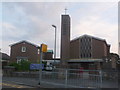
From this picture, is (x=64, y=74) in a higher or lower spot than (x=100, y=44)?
lower

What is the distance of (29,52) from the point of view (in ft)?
131

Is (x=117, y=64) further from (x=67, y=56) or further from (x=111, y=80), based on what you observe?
(x=67, y=56)

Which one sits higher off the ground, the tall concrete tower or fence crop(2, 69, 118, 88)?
the tall concrete tower

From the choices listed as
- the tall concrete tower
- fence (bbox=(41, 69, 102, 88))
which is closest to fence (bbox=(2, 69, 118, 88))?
fence (bbox=(41, 69, 102, 88))

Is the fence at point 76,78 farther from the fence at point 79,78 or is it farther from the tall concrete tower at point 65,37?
the tall concrete tower at point 65,37

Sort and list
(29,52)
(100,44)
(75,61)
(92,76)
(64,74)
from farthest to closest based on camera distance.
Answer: (29,52) < (100,44) < (75,61) < (64,74) < (92,76)

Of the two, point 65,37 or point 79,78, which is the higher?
point 65,37

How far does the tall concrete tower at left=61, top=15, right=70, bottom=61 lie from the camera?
107 ft

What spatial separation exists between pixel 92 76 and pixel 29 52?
29.6 m

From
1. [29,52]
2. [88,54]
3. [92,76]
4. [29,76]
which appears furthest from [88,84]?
[29,52]

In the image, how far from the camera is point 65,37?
110 ft

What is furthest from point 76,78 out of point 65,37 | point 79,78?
point 65,37

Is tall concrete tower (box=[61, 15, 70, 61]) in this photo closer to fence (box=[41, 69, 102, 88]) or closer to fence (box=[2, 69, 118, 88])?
fence (box=[2, 69, 118, 88])

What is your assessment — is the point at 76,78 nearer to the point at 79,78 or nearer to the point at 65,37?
the point at 79,78
